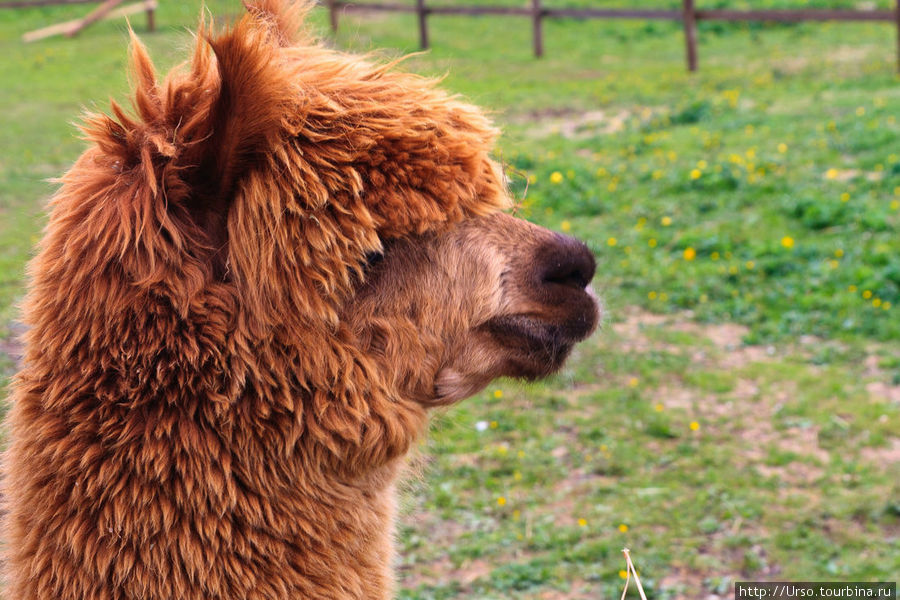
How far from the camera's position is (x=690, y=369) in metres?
5.85

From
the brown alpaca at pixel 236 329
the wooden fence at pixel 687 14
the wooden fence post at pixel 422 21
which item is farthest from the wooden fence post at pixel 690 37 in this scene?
the brown alpaca at pixel 236 329

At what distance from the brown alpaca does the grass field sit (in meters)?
0.36

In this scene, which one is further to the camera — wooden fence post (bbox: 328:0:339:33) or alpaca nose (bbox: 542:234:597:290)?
wooden fence post (bbox: 328:0:339:33)

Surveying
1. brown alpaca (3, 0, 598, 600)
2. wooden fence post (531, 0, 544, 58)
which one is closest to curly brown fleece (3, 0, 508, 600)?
brown alpaca (3, 0, 598, 600)

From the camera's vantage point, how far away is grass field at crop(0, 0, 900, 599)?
4.04 metres

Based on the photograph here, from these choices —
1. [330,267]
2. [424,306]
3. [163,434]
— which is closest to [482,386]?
[424,306]

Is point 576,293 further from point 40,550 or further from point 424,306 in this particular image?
point 40,550

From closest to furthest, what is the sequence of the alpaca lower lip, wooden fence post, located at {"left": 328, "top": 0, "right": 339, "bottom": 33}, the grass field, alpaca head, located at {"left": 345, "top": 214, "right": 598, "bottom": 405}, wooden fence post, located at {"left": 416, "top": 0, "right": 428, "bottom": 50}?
1. alpaca head, located at {"left": 345, "top": 214, "right": 598, "bottom": 405}
2. the alpaca lower lip
3. the grass field
4. wooden fence post, located at {"left": 416, "top": 0, "right": 428, "bottom": 50}
5. wooden fence post, located at {"left": 328, "top": 0, "right": 339, "bottom": 33}

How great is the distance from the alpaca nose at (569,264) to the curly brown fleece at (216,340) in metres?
0.30

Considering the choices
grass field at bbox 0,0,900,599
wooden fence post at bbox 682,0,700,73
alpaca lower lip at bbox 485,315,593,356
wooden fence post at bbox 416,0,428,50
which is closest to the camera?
alpaca lower lip at bbox 485,315,593,356

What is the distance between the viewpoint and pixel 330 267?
1867 mm

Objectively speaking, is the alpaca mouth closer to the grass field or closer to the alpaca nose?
the alpaca nose

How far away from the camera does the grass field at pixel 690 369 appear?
4035mm

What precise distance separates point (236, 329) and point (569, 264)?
0.78 meters
